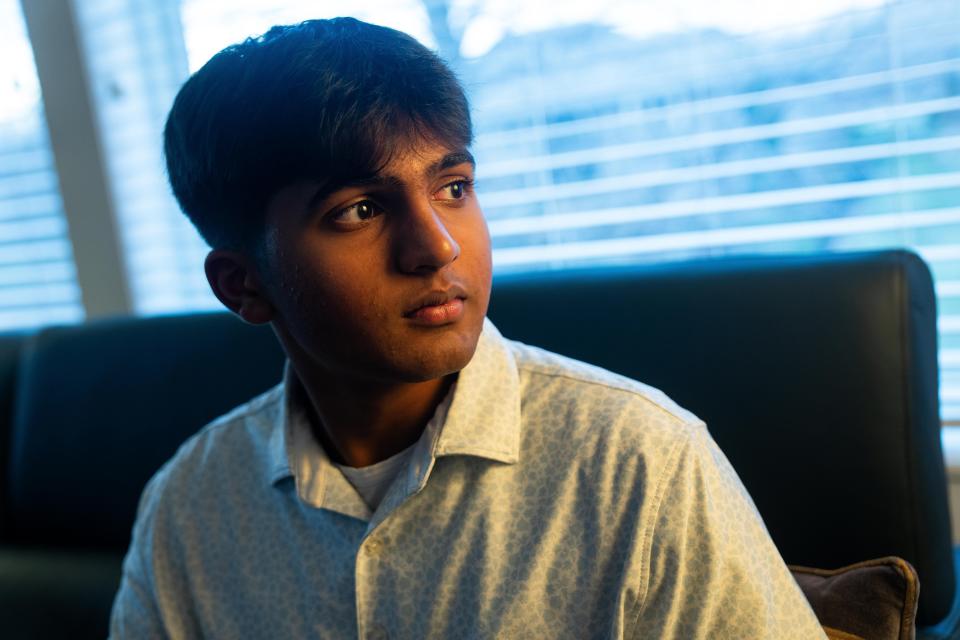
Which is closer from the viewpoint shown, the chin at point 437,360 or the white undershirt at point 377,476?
the chin at point 437,360

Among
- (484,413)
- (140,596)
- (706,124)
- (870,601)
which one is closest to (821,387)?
(870,601)

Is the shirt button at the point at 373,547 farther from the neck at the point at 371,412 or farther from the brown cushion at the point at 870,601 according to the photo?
the brown cushion at the point at 870,601

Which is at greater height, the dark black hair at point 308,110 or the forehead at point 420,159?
the dark black hair at point 308,110

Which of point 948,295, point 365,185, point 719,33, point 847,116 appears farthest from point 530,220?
point 365,185

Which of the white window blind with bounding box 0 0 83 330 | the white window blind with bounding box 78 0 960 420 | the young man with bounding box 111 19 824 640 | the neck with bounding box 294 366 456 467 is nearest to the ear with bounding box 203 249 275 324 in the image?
the young man with bounding box 111 19 824 640

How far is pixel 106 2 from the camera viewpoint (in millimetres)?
2205

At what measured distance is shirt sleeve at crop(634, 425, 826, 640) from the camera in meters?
0.83

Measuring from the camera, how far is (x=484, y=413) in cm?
99

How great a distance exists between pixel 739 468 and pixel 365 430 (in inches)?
19.1

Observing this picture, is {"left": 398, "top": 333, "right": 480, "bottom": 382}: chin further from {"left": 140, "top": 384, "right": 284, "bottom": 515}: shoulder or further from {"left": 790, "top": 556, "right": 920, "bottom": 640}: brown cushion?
{"left": 790, "top": 556, "right": 920, "bottom": 640}: brown cushion

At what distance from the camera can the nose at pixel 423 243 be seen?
879 mm

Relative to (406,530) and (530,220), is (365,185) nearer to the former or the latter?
(406,530)

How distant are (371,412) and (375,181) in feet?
0.97

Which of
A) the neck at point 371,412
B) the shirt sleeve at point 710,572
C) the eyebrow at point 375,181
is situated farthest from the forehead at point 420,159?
the shirt sleeve at point 710,572
